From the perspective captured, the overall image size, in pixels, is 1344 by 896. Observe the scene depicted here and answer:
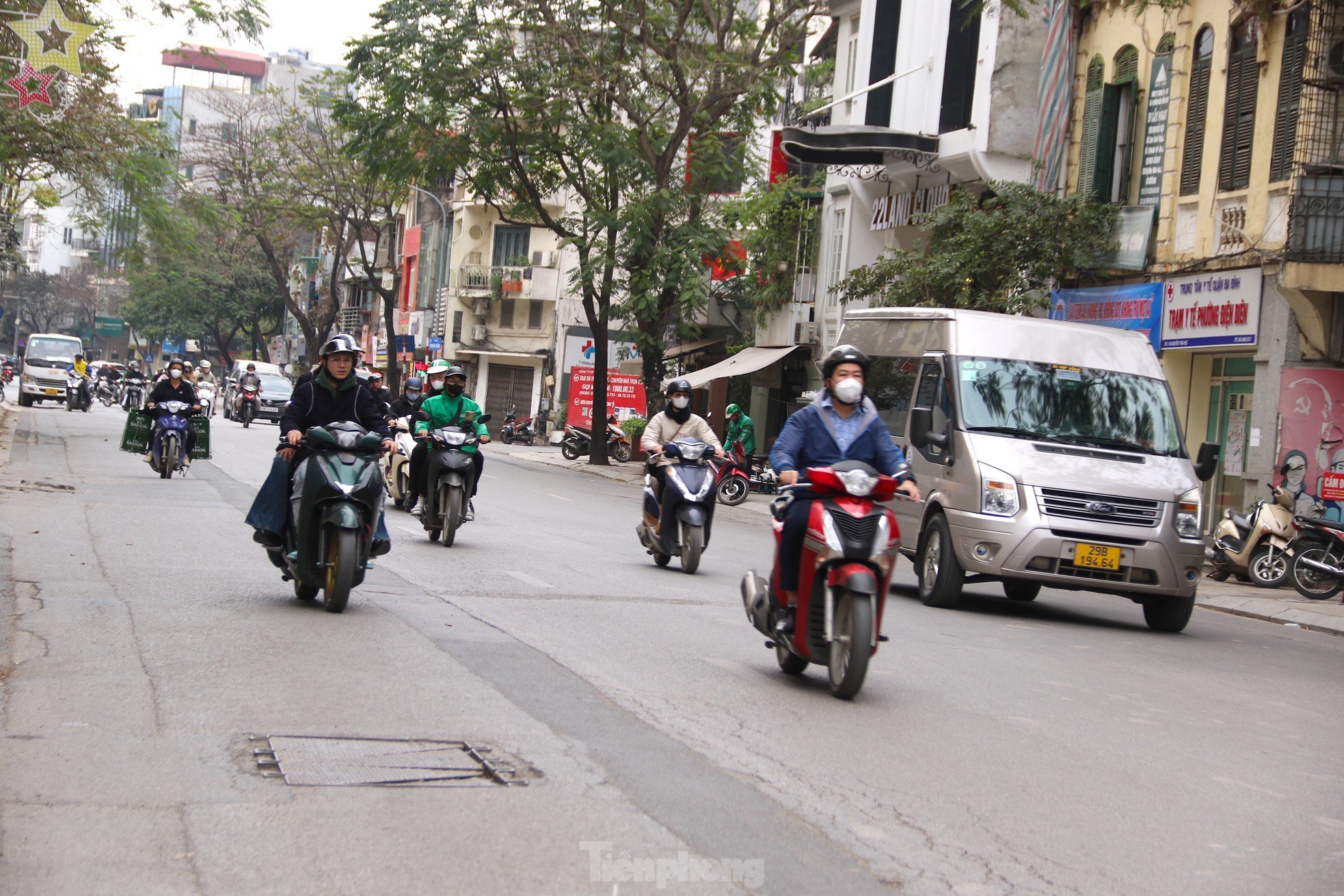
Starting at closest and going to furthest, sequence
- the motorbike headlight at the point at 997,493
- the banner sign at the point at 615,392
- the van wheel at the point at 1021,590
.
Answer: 1. the motorbike headlight at the point at 997,493
2. the van wheel at the point at 1021,590
3. the banner sign at the point at 615,392

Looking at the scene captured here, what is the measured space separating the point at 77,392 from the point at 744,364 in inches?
832

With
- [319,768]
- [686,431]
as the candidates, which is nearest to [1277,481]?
[686,431]

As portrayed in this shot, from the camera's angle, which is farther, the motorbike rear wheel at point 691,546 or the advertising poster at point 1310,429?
the advertising poster at point 1310,429

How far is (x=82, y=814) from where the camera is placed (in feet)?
16.2

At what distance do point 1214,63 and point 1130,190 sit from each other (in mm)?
2565

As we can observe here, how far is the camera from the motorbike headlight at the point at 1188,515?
1273 cm

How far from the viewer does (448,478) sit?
587 inches

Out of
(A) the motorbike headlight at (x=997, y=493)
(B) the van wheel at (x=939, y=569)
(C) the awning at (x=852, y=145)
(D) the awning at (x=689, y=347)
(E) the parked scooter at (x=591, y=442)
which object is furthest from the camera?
(D) the awning at (x=689, y=347)

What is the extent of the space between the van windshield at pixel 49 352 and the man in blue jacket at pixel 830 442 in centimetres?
4422

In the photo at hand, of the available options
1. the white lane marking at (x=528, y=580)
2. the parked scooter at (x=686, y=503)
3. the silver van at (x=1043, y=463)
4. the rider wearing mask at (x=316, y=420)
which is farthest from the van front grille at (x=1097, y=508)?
the rider wearing mask at (x=316, y=420)

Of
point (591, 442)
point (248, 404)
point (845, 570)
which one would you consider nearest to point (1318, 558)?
point (845, 570)

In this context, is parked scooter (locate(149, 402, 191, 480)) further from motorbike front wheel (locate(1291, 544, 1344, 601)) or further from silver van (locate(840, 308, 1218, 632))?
motorbike front wheel (locate(1291, 544, 1344, 601))

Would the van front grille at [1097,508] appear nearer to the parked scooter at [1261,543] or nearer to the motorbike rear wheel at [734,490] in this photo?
the parked scooter at [1261,543]

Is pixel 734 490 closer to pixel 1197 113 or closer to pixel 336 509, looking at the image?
pixel 1197 113
